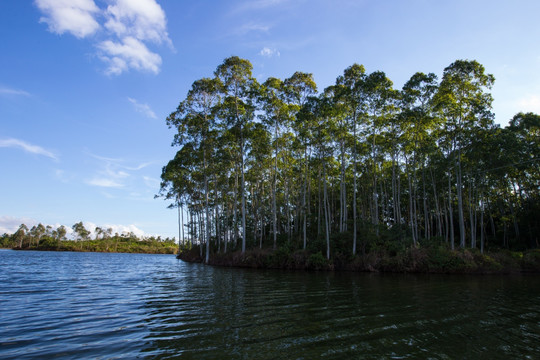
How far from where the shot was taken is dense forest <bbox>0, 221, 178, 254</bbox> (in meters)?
107

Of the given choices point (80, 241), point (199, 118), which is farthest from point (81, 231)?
point (199, 118)

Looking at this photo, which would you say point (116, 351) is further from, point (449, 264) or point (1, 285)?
point (449, 264)

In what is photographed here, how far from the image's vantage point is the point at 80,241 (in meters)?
117

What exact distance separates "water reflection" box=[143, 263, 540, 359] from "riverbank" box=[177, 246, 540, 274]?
10.6m

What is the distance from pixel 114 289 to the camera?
41.0 ft

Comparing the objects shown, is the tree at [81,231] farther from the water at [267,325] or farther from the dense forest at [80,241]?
the water at [267,325]

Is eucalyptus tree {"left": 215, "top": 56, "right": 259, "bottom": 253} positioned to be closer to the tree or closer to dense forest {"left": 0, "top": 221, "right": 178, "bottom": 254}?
dense forest {"left": 0, "top": 221, "right": 178, "bottom": 254}

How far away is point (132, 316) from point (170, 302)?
2082mm

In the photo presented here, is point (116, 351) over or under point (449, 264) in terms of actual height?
over

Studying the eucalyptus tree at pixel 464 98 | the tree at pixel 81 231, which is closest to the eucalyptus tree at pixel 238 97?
the eucalyptus tree at pixel 464 98

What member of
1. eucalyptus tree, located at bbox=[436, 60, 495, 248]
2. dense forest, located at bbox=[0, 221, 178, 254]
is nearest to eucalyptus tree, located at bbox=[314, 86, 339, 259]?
eucalyptus tree, located at bbox=[436, 60, 495, 248]

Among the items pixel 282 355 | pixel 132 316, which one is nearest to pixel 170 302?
pixel 132 316

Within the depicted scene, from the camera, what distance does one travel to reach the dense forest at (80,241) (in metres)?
107

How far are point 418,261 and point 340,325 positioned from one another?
17.9m
